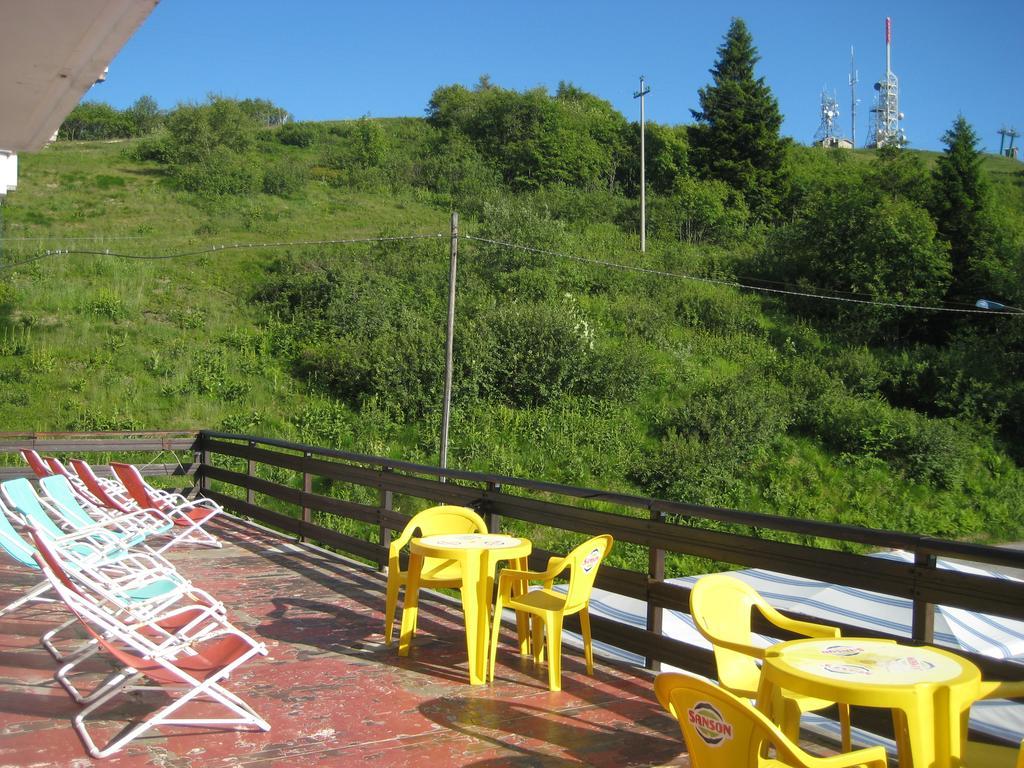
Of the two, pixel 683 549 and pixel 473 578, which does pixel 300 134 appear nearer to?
pixel 473 578

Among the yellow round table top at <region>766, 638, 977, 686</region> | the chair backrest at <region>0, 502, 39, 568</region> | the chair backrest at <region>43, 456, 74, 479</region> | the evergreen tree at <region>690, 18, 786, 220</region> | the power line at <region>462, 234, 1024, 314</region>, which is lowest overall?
the chair backrest at <region>43, 456, 74, 479</region>

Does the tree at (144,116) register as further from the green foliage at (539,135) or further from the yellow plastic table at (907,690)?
the yellow plastic table at (907,690)

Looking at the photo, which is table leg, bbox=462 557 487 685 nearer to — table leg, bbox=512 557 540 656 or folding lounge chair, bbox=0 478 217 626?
table leg, bbox=512 557 540 656

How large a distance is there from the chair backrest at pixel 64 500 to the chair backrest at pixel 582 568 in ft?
13.1

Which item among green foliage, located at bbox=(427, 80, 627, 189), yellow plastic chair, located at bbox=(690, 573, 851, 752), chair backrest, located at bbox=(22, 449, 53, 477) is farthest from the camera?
green foliage, located at bbox=(427, 80, 627, 189)

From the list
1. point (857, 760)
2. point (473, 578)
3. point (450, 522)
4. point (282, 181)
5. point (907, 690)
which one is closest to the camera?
point (857, 760)

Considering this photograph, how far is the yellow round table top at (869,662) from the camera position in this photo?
279 cm

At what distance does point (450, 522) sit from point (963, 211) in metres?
35.7

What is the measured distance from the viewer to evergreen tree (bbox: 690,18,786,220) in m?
46.4

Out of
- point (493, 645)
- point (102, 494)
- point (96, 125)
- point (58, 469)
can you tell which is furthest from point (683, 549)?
point (96, 125)

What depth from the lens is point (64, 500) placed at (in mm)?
6965

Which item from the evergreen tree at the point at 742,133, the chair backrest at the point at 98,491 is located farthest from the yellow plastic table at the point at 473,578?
the evergreen tree at the point at 742,133

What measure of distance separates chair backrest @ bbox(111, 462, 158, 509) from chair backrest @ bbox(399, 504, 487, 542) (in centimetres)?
327

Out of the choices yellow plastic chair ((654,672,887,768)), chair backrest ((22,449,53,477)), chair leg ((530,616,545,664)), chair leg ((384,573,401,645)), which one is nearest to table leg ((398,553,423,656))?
chair leg ((384,573,401,645))
